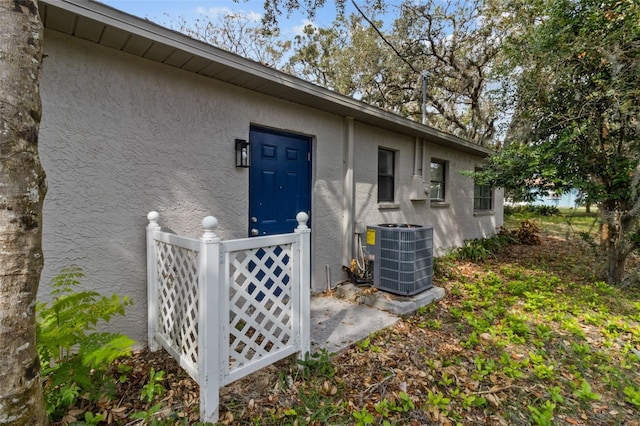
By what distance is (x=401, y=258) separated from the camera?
4.15 meters

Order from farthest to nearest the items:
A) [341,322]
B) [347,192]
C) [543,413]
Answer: [347,192] → [341,322] → [543,413]

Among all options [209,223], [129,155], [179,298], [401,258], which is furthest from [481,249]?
[129,155]

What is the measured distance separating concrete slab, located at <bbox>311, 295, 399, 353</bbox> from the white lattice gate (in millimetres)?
507

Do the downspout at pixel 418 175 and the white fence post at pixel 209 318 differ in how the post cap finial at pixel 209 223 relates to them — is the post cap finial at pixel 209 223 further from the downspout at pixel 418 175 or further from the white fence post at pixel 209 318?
the downspout at pixel 418 175

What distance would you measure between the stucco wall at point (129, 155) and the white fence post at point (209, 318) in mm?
1258

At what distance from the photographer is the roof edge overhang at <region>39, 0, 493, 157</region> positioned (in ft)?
7.29

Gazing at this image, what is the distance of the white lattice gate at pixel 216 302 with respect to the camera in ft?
6.51

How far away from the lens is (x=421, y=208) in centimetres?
641

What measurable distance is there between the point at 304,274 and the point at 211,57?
214 cm

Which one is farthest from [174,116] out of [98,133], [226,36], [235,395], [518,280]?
[226,36]

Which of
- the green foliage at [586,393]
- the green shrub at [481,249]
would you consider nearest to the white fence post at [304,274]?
the green foliage at [586,393]

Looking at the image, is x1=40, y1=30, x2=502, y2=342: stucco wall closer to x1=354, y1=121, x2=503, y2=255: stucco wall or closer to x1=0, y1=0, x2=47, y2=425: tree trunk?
x1=0, y1=0, x2=47, y2=425: tree trunk

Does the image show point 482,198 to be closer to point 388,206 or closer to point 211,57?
point 388,206

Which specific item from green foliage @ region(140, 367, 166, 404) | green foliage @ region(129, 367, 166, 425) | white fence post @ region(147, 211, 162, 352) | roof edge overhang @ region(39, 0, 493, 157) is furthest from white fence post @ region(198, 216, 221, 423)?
roof edge overhang @ region(39, 0, 493, 157)
